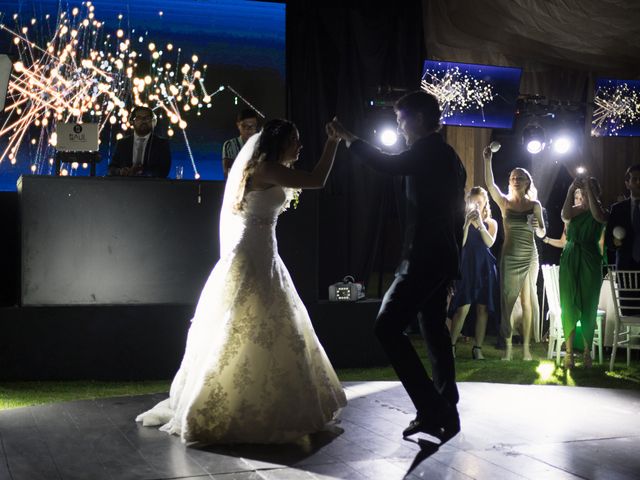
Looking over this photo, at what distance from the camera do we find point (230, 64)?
29.5ft

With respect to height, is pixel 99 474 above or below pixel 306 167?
below

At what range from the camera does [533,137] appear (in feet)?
29.6

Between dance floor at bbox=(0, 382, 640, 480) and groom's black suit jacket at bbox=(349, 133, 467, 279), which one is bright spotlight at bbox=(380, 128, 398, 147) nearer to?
dance floor at bbox=(0, 382, 640, 480)

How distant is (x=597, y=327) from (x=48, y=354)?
191 inches

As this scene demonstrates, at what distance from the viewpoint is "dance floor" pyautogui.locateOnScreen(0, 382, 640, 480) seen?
11.2 ft

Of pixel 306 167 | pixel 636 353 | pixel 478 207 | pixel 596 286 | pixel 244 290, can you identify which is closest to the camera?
pixel 244 290

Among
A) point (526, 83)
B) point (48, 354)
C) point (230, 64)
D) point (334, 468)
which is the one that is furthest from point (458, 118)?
point (334, 468)

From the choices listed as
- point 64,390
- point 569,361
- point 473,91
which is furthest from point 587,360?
point 64,390

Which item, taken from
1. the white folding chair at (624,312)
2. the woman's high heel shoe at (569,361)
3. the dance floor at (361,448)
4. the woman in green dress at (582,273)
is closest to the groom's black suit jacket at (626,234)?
the white folding chair at (624,312)

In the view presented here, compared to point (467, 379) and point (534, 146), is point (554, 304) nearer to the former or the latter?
point (467, 379)

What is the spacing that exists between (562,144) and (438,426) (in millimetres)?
6024

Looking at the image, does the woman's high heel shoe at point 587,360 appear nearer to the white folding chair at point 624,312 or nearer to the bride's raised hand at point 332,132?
the white folding chair at point 624,312

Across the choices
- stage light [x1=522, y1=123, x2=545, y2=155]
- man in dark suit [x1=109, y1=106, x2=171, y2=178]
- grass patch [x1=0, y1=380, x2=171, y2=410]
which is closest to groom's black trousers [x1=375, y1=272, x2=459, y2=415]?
grass patch [x1=0, y1=380, x2=171, y2=410]

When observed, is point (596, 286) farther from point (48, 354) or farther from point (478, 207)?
point (48, 354)
